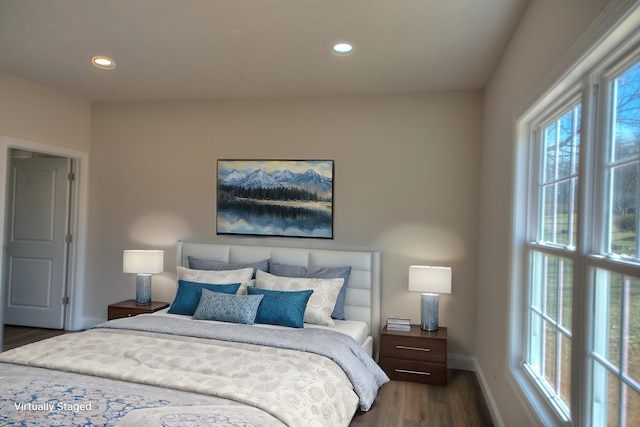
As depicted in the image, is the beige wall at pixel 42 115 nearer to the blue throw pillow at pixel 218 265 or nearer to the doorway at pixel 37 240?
the doorway at pixel 37 240

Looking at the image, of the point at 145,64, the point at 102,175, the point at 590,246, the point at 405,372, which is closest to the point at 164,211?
the point at 102,175

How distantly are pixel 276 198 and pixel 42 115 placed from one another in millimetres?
2475

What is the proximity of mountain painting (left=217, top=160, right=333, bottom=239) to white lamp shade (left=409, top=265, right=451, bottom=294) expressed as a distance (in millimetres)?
980

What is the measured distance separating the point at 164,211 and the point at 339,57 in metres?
2.59

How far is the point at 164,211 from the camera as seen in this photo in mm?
4590

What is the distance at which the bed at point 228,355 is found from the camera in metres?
1.77

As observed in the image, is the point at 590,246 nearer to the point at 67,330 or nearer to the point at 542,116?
the point at 542,116

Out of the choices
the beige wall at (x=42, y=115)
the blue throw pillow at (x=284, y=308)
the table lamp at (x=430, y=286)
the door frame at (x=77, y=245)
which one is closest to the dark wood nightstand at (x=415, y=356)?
the table lamp at (x=430, y=286)

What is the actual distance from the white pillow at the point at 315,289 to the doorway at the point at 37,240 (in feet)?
8.70

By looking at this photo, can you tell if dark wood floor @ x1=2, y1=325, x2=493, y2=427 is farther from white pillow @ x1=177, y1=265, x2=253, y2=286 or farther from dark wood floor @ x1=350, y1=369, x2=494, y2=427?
white pillow @ x1=177, y1=265, x2=253, y2=286

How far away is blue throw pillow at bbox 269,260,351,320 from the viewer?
3760 millimetres

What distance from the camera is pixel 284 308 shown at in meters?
3.30

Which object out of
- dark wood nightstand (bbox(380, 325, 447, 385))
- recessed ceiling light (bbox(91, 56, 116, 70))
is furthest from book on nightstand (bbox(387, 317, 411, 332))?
recessed ceiling light (bbox(91, 56, 116, 70))

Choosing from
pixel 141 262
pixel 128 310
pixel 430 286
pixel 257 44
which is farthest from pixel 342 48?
pixel 128 310
